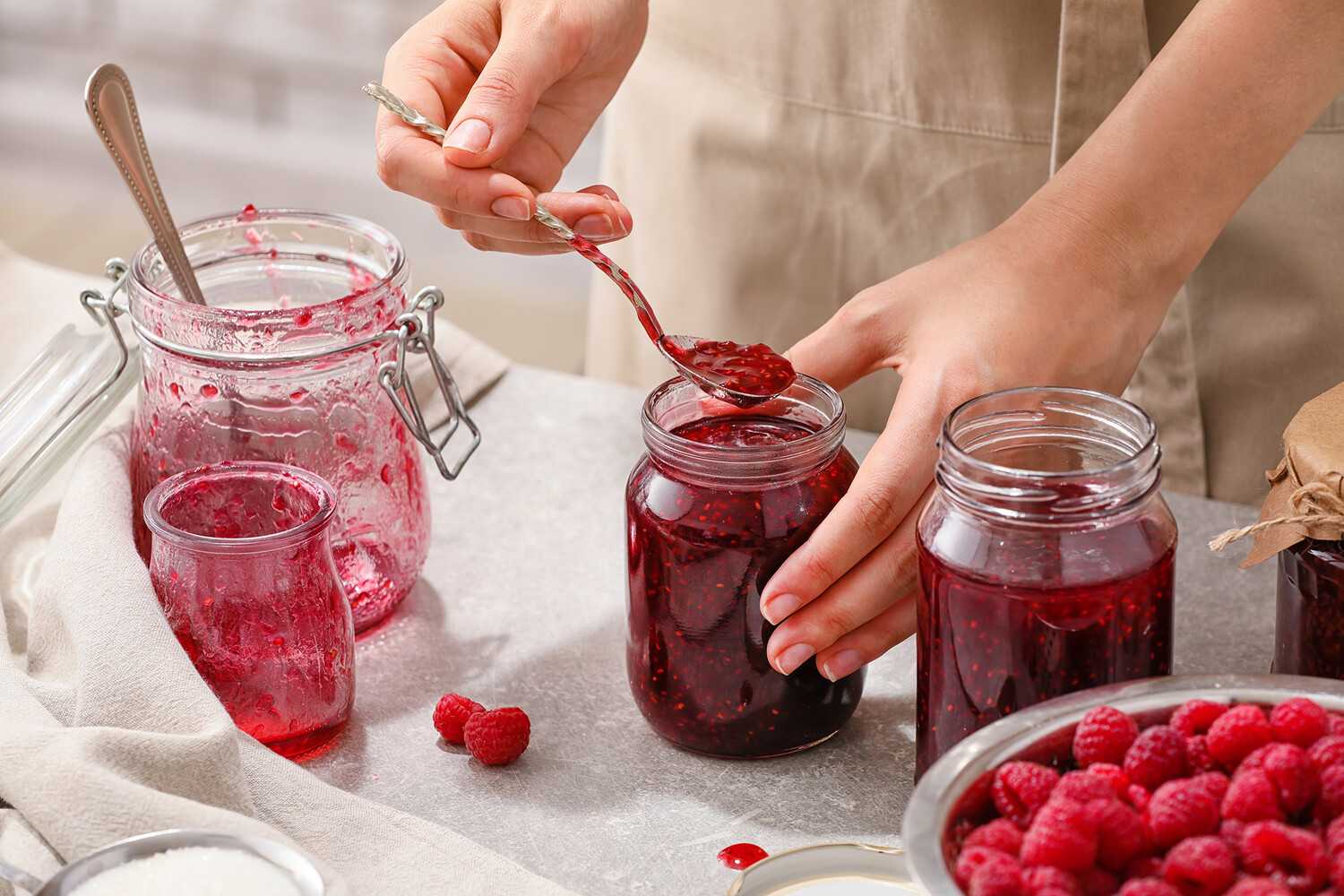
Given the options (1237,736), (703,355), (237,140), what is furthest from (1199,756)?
(237,140)

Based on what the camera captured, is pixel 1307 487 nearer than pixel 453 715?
Yes

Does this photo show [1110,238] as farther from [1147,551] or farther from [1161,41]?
[1161,41]

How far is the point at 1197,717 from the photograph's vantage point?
65cm

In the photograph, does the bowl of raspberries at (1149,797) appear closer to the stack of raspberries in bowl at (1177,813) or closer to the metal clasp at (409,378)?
the stack of raspberries in bowl at (1177,813)

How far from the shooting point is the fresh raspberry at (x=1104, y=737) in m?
0.64

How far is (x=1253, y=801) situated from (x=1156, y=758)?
47 millimetres

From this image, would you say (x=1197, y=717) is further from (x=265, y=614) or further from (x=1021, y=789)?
(x=265, y=614)

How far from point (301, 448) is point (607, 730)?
0.30 m

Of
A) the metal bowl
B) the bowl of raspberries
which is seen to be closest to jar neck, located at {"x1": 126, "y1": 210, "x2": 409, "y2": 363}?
the metal bowl

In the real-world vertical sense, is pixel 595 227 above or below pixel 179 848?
above

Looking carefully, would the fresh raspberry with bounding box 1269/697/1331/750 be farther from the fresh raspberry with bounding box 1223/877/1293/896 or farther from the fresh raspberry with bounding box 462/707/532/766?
the fresh raspberry with bounding box 462/707/532/766

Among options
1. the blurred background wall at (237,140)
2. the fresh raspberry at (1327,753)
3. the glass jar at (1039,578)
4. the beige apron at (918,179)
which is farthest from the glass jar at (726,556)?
the blurred background wall at (237,140)

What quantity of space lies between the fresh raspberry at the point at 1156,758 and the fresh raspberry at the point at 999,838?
0.07 m

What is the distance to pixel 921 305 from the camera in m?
0.91
